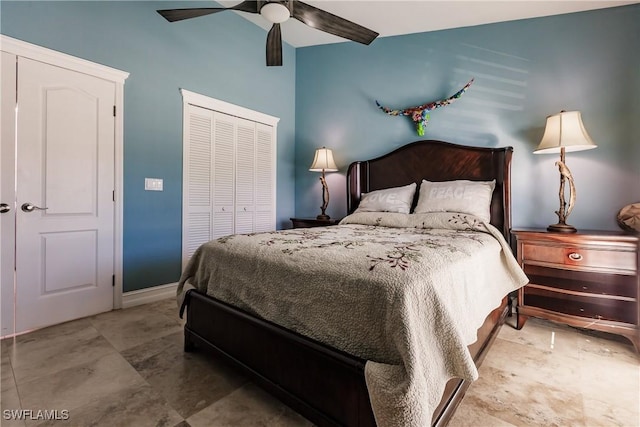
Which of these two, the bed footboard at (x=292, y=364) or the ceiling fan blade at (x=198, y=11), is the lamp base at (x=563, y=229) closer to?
the bed footboard at (x=292, y=364)

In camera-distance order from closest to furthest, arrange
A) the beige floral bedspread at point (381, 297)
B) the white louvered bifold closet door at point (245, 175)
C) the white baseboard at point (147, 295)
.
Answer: the beige floral bedspread at point (381, 297) → the white baseboard at point (147, 295) → the white louvered bifold closet door at point (245, 175)

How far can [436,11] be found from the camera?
3018 mm

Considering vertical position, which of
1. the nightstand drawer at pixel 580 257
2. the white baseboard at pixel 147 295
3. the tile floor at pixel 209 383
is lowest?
the tile floor at pixel 209 383

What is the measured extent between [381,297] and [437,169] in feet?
8.10

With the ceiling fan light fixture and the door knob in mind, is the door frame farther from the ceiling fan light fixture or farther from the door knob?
the ceiling fan light fixture

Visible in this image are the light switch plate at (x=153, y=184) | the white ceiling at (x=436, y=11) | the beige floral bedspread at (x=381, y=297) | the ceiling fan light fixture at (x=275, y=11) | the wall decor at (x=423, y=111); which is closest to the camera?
the beige floral bedspread at (x=381, y=297)

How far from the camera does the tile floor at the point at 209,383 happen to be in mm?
1356

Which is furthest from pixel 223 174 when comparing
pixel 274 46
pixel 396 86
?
pixel 396 86

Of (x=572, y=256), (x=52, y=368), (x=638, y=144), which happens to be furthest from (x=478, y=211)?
(x=52, y=368)

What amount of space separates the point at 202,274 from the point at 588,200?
319cm

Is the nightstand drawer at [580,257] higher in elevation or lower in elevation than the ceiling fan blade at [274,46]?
lower

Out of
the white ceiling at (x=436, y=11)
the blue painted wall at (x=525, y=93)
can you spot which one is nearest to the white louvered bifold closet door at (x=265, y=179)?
the blue painted wall at (x=525, y=93)

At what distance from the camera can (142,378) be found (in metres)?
1.65

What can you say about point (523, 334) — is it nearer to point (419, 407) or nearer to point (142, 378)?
point (419, 407)
